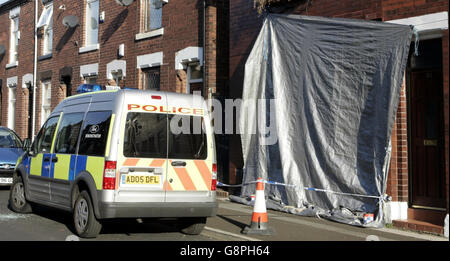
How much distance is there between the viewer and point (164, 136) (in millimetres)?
7238

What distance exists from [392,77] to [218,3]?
6045mm

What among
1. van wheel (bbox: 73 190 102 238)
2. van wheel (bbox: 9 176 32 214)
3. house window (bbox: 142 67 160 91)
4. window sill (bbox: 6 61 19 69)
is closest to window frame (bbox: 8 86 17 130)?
window sill (bbox: 6 61 19 69)

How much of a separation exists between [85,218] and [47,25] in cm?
1520

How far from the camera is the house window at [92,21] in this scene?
1769cm

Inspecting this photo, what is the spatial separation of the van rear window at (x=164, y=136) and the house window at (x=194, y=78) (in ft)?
20.1

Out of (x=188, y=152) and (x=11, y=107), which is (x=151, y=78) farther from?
(x=11, y=107)

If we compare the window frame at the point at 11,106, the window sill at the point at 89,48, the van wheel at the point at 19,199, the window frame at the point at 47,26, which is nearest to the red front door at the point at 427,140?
the van wheel at the point at 19,199

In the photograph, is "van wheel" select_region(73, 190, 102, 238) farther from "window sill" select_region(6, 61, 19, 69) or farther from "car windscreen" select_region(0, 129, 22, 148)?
"window sill" select_region(6, 61, 19, 69)

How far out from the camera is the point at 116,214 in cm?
670

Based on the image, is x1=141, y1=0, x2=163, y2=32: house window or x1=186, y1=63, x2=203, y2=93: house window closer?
x1=186, y1=63, x2=203, y2=93: house window

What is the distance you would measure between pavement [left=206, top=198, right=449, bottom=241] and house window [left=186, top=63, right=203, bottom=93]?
4.93 m

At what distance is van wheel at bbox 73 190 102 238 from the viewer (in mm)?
6893

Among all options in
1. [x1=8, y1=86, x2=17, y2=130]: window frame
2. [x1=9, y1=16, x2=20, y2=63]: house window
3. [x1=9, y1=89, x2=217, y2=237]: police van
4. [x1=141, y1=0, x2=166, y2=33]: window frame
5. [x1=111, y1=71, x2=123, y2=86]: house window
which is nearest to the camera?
[x1=9, y1=89, x2=217, y2=237]: police van
